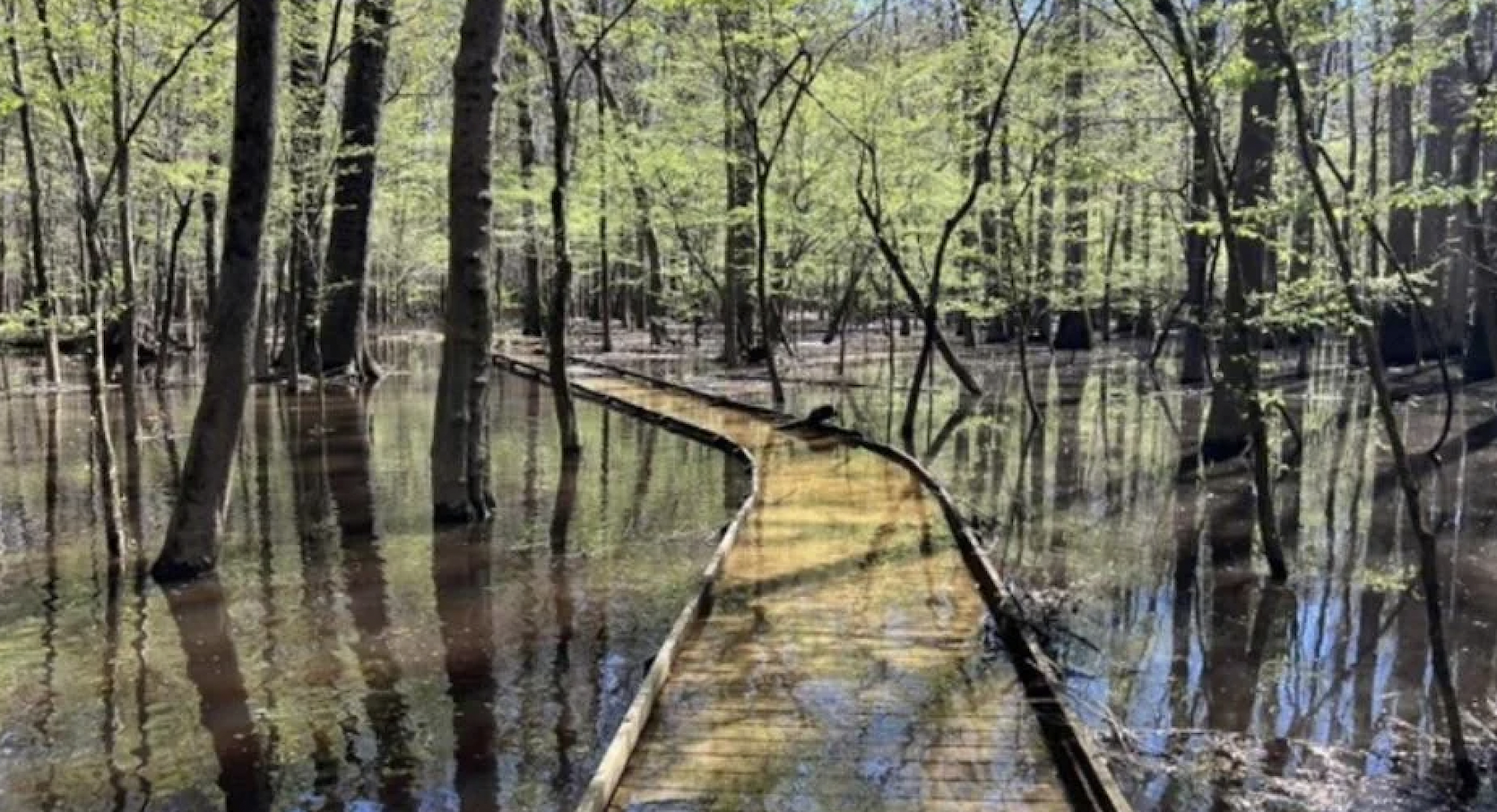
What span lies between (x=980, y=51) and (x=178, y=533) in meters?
15.0

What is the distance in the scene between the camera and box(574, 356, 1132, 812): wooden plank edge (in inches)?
179

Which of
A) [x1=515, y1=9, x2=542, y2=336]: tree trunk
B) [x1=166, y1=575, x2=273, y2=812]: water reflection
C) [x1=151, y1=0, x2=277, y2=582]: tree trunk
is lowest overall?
[x1=166, y1=575, x2=273, y2=812]: water reflection

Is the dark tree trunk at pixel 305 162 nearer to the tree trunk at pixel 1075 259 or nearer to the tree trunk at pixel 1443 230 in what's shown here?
the tree trunk at pixel 1075 259

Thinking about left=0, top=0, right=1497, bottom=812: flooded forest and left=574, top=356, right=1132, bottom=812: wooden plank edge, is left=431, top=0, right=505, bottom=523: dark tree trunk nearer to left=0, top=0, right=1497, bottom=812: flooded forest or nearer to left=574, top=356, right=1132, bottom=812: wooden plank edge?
left=0, top=0, right=1497, bottom=812: flooded forest

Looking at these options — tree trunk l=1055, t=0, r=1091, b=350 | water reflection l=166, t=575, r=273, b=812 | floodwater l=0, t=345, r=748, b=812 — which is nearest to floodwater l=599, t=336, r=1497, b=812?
floodwater l=0, t=345, r=748, b=812

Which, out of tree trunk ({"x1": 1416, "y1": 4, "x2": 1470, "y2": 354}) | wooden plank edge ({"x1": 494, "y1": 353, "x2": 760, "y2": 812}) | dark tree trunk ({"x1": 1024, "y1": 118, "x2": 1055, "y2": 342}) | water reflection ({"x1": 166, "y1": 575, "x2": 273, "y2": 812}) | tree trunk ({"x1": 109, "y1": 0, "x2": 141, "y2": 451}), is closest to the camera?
wooden plank edge ({"x1": 494, "y1": 353, "x2": 760, "y2": 812})

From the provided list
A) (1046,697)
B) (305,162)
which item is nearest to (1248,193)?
(1046,697)

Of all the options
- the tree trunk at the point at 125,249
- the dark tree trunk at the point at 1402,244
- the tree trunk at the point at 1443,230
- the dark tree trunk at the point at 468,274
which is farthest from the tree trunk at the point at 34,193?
the dark tree trunk at the point at 1402,244

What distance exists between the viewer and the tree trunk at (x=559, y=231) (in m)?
12.9

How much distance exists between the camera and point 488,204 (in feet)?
34.9

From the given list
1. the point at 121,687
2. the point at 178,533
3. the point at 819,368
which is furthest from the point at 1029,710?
the point at 819,368

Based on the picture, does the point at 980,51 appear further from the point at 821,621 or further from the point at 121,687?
the point at 121,687

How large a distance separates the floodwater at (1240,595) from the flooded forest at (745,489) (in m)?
0.05

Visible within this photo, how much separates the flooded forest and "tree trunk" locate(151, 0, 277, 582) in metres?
0.03
